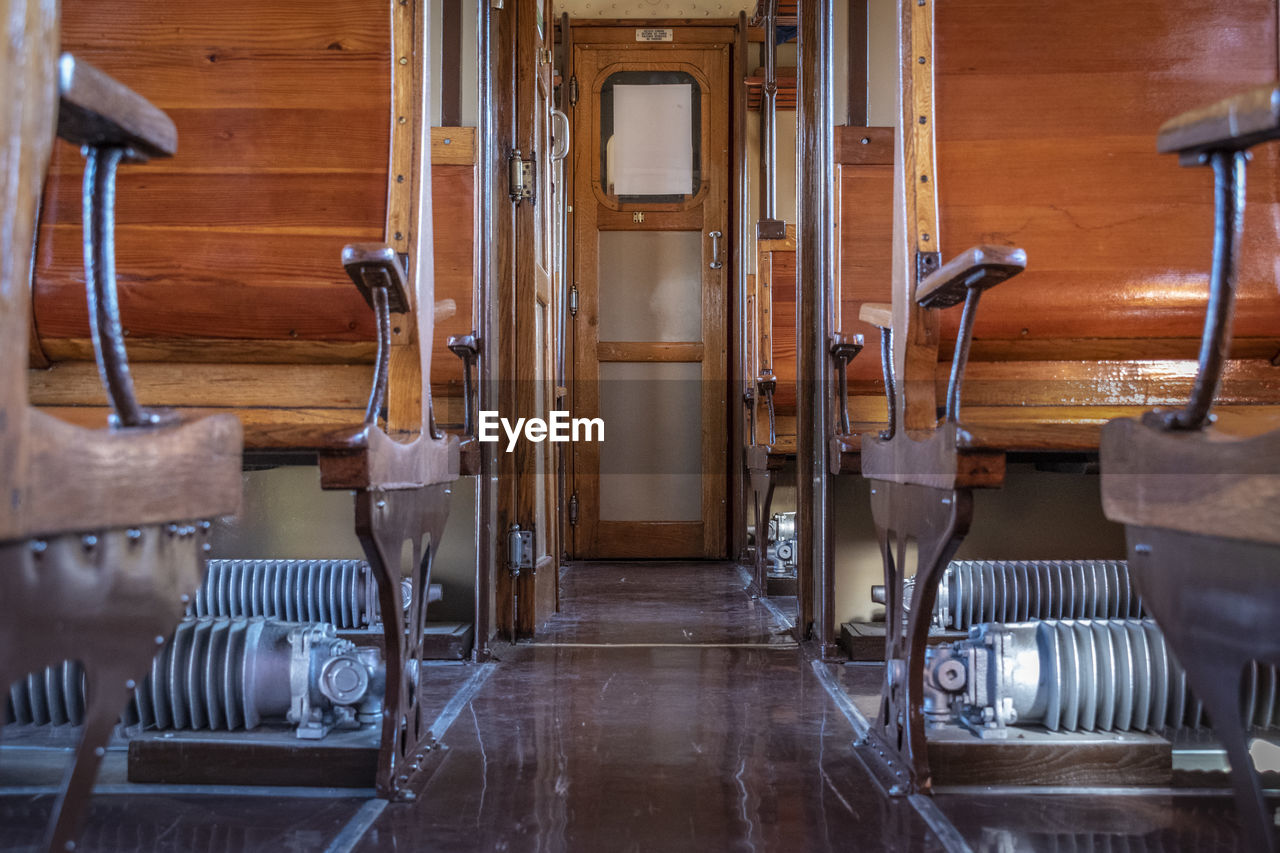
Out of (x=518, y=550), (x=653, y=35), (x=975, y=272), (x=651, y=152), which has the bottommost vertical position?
(x=518, y=550)

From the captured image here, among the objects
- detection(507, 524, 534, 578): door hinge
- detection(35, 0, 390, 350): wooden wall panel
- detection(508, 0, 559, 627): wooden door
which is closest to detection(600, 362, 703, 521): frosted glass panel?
detection(508, 0, 559, 627): wooden door

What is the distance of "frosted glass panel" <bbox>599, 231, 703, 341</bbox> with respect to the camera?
5.88 meters

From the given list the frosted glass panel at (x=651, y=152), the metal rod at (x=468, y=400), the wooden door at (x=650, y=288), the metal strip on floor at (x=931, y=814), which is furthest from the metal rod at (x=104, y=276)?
the frosted glass panel at (x=651, y=152)

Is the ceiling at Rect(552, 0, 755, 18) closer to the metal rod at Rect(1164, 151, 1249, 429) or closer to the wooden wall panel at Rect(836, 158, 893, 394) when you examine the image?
the wooden wall panel at Rect(836, 158, 893, 394)

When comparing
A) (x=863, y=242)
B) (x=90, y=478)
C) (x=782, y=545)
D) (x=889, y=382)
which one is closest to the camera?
(x=90, y=478)

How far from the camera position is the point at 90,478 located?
692 mm

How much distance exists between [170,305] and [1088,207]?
5.51 ft

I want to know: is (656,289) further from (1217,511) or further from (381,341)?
(1217,511)

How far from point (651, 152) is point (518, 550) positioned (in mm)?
3609

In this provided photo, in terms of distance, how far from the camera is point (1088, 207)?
5.85 ft

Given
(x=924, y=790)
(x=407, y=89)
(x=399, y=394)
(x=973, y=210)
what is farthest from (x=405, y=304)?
→ (x=924, y=790)

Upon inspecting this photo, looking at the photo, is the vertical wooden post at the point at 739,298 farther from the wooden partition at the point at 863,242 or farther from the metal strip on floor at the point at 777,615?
the wooden partition at the point at 863,242

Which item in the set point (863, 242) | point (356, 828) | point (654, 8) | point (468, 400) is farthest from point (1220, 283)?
point (654, 8)

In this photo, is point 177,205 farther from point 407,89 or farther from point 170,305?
point 407,89
